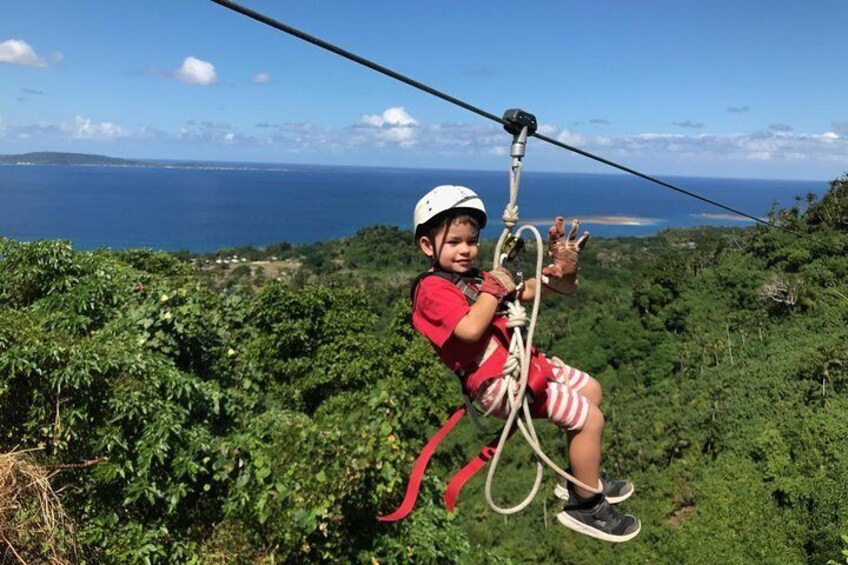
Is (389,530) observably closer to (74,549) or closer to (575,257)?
(74,549)

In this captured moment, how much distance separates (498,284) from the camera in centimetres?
249

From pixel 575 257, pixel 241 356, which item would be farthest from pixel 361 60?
pixel 241 356

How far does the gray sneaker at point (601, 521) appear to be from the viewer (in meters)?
2.67

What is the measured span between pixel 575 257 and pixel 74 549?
4575 mm

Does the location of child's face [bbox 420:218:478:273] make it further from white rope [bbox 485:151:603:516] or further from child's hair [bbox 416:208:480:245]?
white rope [bbox 485:151:603:516]

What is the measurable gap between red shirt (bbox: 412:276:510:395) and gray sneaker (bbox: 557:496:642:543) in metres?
0.75

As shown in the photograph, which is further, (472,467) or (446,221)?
(472,467)

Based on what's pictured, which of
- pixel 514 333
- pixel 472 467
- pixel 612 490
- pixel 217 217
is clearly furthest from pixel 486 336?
pixel 217 217

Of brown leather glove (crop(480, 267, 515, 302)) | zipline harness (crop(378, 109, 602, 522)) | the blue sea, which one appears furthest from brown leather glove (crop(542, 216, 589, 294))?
the blue sea

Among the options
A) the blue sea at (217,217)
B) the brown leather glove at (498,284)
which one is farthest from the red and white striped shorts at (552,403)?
the blue sea at (217,217)

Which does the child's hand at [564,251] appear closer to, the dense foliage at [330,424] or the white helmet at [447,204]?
the white helmet at [447,204]

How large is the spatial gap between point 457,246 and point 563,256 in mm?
508

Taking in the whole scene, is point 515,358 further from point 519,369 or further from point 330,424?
point 330,424

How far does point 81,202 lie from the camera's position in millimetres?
156625
